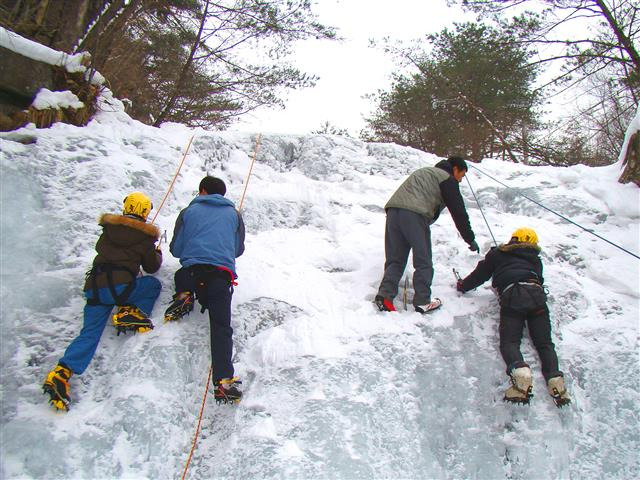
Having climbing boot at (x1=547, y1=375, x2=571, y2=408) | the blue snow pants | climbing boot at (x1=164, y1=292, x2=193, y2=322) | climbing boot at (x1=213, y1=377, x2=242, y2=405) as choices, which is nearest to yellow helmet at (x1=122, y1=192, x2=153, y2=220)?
the blue snow pants

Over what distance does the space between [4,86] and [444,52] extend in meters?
9.46

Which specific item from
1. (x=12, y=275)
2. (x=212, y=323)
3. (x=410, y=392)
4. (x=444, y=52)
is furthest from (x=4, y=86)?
(x=444, y=52)

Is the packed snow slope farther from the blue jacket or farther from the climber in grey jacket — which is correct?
the blue jacket

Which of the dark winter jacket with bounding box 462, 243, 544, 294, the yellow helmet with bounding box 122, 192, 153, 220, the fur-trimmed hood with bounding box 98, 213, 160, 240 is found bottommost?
the fur-trimmed hood with bounding box 98, 213, 160, 240

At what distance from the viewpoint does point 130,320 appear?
346 cm

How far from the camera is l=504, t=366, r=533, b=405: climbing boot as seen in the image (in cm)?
331

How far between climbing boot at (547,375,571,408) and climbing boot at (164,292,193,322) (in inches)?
109

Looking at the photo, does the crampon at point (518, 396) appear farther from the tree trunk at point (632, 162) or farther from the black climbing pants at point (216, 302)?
the tree trunk at point (632, 162)

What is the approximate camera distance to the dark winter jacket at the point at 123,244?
3488 millimetres

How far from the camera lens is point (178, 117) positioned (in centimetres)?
962

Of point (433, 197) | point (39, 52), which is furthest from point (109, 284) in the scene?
point (39, 52)

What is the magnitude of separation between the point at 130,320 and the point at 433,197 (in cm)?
282

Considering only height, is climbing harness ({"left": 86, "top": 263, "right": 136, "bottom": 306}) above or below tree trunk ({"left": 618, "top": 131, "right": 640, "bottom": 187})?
below

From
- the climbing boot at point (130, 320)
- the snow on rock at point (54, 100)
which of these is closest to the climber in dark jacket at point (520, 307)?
the climbing boot at point (130, 320)
